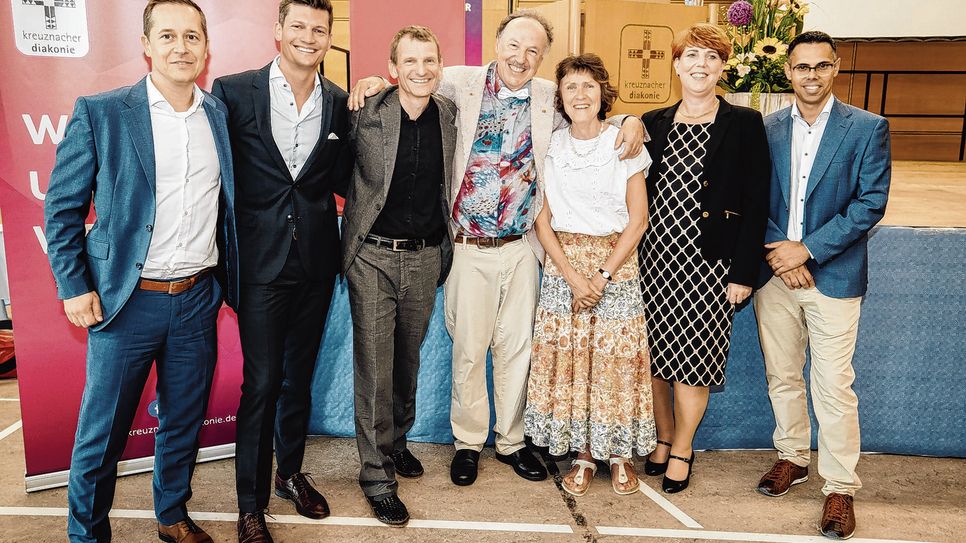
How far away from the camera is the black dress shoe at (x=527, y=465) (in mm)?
2953

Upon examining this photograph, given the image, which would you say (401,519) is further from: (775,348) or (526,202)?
(775,348)

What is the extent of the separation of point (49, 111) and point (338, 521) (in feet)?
6.16

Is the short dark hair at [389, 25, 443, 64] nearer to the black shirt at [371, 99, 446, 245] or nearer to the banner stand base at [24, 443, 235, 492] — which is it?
the black shirt at [371, 99, 446, 245]

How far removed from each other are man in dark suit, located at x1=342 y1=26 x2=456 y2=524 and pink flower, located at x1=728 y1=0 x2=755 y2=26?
4.67ft

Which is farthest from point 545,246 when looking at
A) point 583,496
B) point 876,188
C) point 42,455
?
Result: point 42,455

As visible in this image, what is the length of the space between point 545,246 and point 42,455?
2.19 metres

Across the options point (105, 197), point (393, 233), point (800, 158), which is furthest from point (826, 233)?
point (105, 197)

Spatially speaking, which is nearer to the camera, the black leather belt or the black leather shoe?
the black leather belt

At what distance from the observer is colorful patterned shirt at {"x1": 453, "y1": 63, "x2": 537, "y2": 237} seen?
2.66m

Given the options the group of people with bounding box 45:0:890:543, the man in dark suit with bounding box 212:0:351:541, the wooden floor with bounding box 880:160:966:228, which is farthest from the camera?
the wooden floor with bounding box 880:160:966:228

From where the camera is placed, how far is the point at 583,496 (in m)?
2.83

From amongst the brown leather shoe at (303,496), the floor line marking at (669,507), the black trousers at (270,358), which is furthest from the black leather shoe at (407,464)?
the floor line marking at (669,507)

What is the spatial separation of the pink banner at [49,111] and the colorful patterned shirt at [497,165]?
963mm

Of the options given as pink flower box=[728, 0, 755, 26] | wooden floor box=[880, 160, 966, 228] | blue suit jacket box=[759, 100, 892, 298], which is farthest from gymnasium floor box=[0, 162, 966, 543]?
pink flower box=[728, 0, 755, 26]
